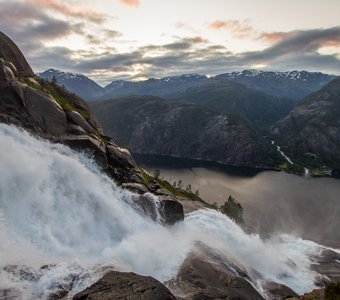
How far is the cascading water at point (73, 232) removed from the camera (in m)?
44.7

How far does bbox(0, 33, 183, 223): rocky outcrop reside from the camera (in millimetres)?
67438

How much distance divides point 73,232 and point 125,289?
18699 mm

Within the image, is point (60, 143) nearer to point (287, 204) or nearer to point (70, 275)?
point (70, 275)

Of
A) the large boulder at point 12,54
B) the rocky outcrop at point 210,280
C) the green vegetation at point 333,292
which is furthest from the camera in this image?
the large boulder at point 12,54

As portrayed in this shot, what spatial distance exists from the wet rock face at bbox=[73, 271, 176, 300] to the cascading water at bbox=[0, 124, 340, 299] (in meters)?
5.07

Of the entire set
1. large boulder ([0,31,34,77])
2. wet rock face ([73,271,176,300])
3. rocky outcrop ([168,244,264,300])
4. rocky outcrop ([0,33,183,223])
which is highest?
large boulder ([0,31,34,77])

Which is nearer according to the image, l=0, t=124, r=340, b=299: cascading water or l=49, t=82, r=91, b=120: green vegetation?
l=0, t=124, r=340, b=299: cascading water

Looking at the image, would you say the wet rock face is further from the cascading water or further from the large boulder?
the large boulder

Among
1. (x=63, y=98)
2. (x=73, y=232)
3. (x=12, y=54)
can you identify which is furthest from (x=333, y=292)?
(x=12, y=54)

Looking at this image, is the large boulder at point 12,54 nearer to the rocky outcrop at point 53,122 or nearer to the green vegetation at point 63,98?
the rocky outcrop at point 53,122

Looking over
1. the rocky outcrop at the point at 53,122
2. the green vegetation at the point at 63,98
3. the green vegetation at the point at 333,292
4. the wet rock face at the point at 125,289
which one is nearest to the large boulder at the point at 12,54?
the rocky outcrop at the point at 53,122

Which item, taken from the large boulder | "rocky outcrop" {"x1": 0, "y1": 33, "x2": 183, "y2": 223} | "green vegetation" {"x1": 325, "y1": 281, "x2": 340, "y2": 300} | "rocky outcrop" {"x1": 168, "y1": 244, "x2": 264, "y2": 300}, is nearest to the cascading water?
"rocky outcrop" {"x1": 168, "y1": 244, "x2": 264, "y2": 300}

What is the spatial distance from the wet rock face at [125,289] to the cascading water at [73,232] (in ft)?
16.6

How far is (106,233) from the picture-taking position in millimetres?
59000
